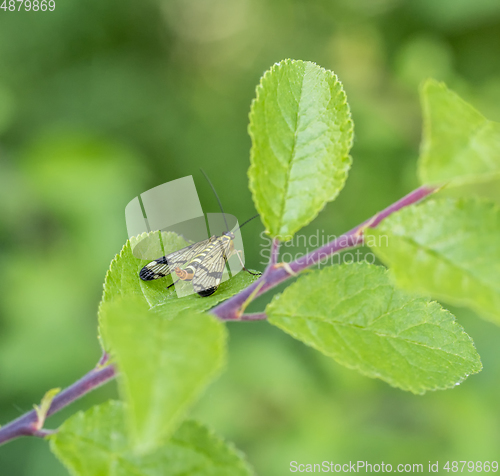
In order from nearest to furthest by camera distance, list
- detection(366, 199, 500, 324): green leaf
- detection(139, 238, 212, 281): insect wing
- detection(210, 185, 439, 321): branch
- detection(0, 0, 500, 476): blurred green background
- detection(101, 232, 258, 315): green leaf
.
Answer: detection(366, 199, 500, 324): green leaf, detection(210, 185, 439, 321): branch, detection(101, 232, 258, 315): green leaf, detection(139, 238, 212, 281): insect wing, detection(0, 0, 500, 476): blurred green background

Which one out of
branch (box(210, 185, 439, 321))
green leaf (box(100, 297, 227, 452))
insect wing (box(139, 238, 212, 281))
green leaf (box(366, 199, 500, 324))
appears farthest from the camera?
insect wing (box(139, 238, 212, 281))

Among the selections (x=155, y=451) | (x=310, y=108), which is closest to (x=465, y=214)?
(x=310, y=108)

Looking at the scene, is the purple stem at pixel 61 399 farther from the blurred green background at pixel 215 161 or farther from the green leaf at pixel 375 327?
the blurred green background at pixel 215 161

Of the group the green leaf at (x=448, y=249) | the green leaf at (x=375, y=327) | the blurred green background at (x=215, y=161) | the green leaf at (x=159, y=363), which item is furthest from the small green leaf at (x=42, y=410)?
the blurred green background at (x=215, y=161)

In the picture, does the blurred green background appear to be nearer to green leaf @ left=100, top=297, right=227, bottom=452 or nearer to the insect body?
the insect body

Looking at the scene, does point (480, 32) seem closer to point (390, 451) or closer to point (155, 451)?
point (390, 451)

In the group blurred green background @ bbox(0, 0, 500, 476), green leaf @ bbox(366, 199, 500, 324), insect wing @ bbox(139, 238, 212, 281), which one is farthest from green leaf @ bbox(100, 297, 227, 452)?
blurred green background @ bbox(0, 0, 500, 476)

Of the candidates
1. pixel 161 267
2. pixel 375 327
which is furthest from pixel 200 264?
pixel 375 327

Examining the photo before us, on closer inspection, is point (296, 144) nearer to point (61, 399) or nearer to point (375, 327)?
point (375, 327)
